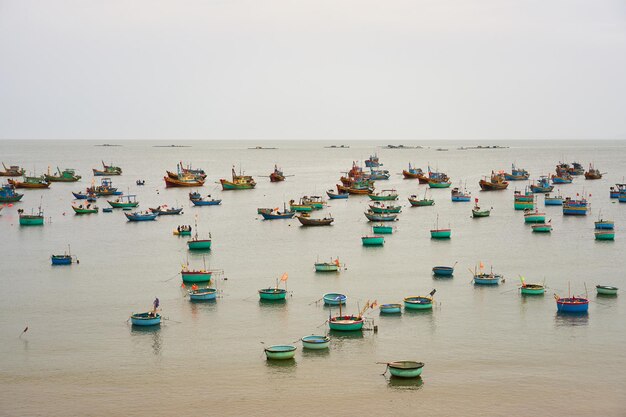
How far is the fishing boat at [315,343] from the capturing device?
37938 mm

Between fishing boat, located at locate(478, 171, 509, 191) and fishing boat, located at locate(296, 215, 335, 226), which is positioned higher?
fishing boat, located at locate(478, 171, 509, 191)

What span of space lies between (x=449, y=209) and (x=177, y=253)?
44945mm

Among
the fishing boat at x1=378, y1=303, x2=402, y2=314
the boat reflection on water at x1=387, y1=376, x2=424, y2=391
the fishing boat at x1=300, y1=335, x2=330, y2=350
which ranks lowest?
the boat reflection on water at x1=387, y1=376, x2=424, y2=391

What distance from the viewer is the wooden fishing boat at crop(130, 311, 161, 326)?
42406 mm

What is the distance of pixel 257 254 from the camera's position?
2586 inches

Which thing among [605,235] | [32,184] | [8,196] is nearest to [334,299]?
[605,235]

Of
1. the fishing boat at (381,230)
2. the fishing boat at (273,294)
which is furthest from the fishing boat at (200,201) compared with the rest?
the fishing boat at (273,294)

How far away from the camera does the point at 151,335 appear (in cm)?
4134

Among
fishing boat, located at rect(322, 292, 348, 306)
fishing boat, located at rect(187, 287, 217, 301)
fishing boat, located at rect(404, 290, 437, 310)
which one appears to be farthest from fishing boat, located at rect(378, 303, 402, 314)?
fishing boat, located at rect(187, 287, 217, 301)

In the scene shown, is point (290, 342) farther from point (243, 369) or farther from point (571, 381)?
point (571, 381)

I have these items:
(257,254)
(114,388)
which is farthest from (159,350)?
(257,254)

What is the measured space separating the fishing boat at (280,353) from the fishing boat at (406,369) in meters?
4.93

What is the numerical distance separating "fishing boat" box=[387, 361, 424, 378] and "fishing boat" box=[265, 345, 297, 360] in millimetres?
4935

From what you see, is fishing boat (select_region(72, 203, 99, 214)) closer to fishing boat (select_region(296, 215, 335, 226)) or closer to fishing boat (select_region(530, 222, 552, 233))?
fishing boat (select_region(296, 215, 335, 226))
